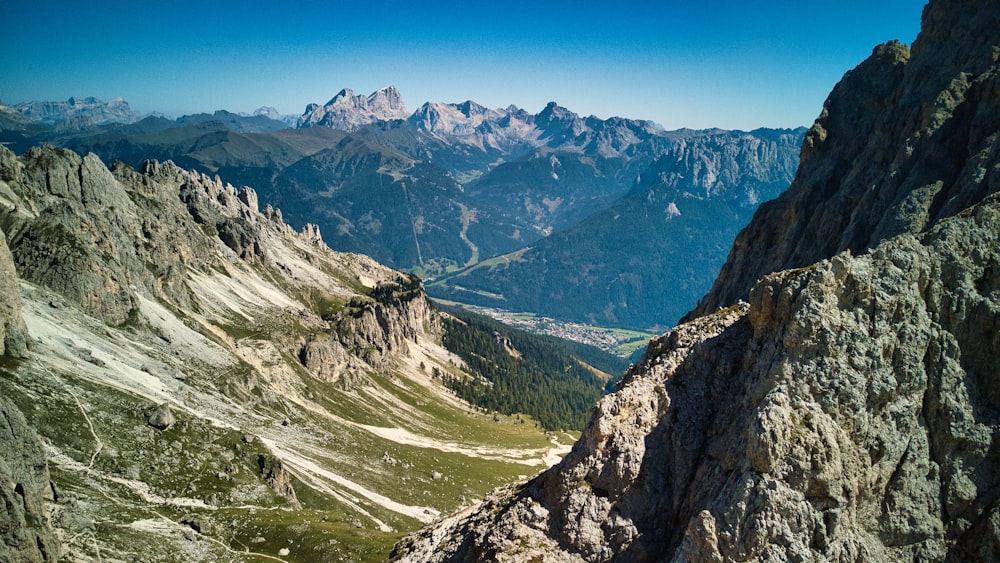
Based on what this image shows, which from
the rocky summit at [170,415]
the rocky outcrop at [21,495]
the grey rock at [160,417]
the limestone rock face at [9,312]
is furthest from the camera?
the grey rock at [160,417]

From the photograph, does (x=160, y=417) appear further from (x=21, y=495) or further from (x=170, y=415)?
(x=21, y=495)

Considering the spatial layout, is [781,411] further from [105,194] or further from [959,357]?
[105,194]

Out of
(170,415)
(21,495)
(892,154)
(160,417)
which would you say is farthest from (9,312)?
Result: (892,154)

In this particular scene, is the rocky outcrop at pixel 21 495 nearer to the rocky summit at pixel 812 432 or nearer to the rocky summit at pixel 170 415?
the rocky summit at pixel 170 415

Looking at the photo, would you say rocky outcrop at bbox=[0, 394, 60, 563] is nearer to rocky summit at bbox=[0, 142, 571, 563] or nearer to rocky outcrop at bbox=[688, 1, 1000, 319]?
rocky summit at bbox=[0, 142, 571, 563]

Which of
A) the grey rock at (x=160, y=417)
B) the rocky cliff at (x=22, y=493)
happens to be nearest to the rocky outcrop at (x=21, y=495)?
the rocky cliff at (x=22, y=493)

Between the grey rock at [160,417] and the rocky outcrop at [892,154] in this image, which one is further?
the grey rock at [160,417]
